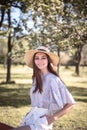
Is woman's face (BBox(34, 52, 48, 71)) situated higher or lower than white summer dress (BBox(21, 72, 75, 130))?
higher

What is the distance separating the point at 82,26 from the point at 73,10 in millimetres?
767

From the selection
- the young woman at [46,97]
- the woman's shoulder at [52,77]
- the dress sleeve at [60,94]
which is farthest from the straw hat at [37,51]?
the dress sleeve at [60,94]

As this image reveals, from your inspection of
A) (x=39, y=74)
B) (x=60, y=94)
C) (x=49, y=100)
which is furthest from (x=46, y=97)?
(x=39, y=74)

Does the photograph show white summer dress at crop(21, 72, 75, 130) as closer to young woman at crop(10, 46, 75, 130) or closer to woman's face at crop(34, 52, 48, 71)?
young woman at crop(10, 46, 75, 130)

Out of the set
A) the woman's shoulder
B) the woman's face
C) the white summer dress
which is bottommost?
the white summer dress

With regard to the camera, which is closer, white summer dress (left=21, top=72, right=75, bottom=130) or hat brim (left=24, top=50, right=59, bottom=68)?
white summer dress (left=21, top=72, right=75, bottom=130)

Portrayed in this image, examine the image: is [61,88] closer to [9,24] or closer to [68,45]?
[68,45]

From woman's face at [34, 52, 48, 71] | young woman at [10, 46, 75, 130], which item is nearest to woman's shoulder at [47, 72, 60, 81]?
young woman at [10, 46, 75, 130]

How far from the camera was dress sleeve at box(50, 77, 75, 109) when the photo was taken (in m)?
4.93

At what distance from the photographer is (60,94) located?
497cm

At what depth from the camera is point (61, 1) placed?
604 inches

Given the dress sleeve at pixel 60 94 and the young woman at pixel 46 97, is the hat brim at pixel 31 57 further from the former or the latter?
the dress sleeve at pixel 60 94

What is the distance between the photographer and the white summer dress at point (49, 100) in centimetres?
493

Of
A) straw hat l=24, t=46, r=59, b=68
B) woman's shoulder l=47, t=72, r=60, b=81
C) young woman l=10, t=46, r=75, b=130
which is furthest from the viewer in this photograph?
straw hat l=24, t=46, r=59, b=68
